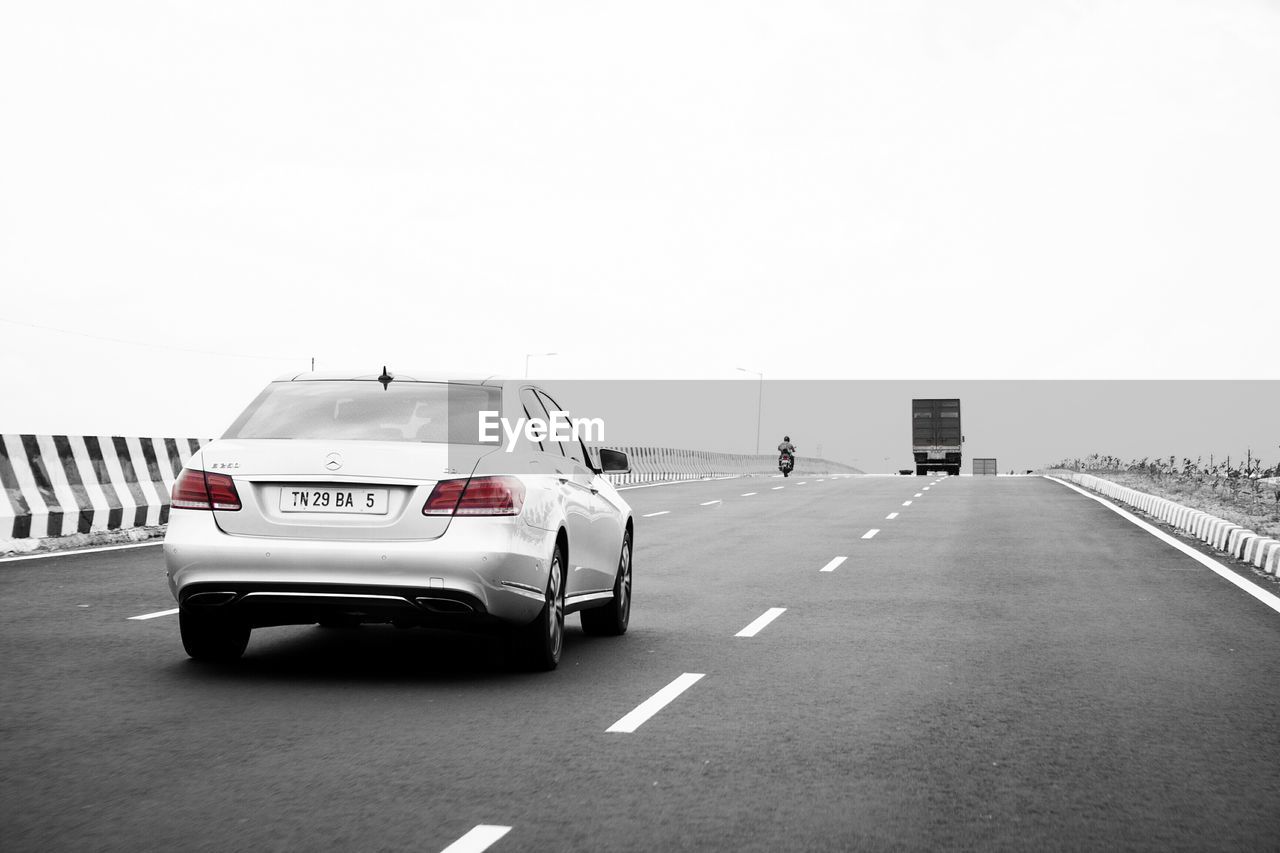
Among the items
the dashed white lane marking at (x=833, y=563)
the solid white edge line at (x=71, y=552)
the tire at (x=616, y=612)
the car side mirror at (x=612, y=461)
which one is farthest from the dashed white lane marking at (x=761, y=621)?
the solid white edge line at (x=71, y=552)

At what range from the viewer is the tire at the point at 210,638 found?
820 cm

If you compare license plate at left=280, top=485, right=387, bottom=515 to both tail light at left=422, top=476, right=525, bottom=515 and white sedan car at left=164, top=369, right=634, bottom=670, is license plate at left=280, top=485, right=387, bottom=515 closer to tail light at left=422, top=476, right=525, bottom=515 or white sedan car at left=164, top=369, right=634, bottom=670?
white sedan car at left=164, top=369, right=634, bottom=670

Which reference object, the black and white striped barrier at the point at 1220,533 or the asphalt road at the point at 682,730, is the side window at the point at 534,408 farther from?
the black and white striped barrier at the point at 1220,533

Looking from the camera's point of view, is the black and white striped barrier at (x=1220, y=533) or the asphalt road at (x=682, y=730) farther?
the black and white striped barrier at (x=1220, y=533)

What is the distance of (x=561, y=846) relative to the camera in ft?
15.7

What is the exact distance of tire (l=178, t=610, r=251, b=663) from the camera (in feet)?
26.9

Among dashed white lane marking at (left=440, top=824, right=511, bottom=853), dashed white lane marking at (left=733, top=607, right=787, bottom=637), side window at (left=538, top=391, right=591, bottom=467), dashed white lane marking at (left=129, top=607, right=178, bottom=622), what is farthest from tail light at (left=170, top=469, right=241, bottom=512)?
dashed white lane marking at (left=733, top=607, right=787, bottom=637)

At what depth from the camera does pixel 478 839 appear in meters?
4.85

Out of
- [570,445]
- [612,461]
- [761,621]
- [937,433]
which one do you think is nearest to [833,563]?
[761,621]

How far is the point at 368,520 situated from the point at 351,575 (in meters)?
0.29

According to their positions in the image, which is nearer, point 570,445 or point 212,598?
point 212,598

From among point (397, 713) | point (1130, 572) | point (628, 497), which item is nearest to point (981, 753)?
point (397, 713)

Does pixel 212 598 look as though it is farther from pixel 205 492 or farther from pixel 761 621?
pixel 761 621

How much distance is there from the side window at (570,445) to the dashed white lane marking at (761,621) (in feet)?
5.43
